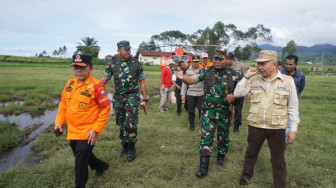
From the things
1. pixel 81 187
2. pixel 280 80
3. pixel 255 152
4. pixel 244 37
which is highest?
pixel 244 37

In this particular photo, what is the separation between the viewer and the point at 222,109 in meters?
3.29

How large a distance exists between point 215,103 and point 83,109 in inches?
80.8

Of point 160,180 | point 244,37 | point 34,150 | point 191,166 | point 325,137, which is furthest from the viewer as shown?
point 244,37

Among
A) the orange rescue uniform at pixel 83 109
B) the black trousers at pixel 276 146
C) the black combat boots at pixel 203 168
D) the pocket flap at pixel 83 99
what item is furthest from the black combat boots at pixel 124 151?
the black trousers at pixel 276 146

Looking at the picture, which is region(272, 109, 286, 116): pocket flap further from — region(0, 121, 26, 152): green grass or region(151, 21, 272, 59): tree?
region(151, 21, 272, 59): tree

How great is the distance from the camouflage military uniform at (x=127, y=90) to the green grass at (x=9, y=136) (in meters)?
2.87

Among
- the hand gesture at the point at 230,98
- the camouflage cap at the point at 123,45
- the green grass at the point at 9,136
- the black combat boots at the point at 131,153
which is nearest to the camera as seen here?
the hand gesture at the point at 230,98

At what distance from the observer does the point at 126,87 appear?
145 inches

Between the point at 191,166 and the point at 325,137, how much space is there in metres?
4.03

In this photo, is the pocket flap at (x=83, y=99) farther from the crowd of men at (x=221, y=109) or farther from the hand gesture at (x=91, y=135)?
the hand gesture at (x=91, y=135)

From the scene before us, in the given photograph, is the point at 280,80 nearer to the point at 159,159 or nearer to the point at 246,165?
the point at 246,165

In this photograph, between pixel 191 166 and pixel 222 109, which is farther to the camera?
pixel 191 166

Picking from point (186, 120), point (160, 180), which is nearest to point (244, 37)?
point (186, 120)

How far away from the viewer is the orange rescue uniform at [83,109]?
261 cm
